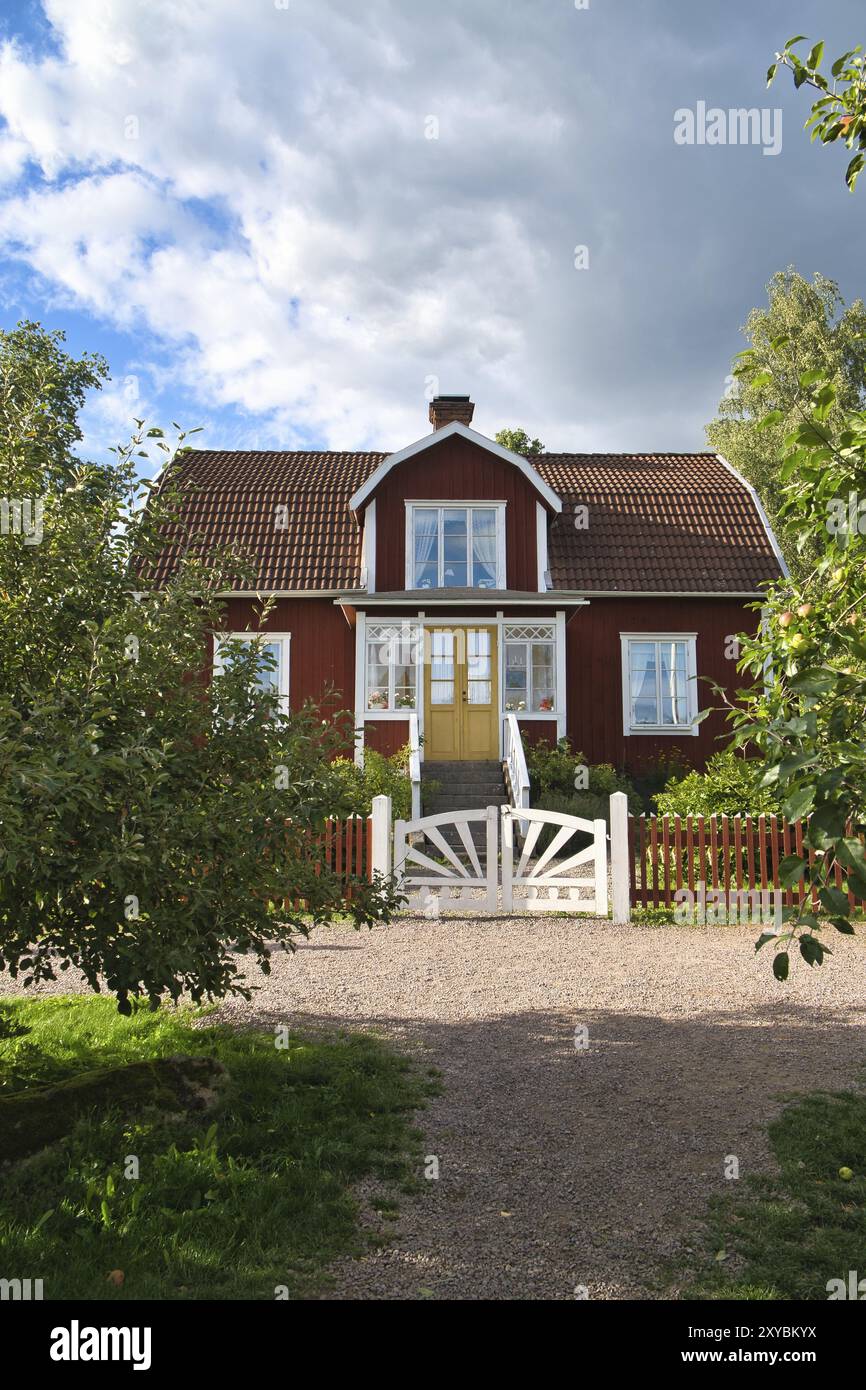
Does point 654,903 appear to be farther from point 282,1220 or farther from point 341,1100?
point 282,1220

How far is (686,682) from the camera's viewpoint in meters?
18.9

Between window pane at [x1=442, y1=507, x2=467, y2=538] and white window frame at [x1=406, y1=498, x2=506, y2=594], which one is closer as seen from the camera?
white window frame at [x1=406, y1=498, x2=506, y2=594]

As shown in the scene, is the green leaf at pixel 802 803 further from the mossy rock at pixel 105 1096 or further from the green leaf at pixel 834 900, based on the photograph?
the mossy rock at pixel 105 1096

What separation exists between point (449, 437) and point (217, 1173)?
53.6ft

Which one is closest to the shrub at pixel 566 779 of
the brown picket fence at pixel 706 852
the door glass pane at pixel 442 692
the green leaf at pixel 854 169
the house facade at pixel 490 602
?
the house facade at pixel 490 602

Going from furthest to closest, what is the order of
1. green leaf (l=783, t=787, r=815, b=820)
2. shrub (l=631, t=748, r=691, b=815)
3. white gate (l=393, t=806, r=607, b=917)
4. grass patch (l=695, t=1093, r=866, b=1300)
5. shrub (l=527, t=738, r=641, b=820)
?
shrub (l=631, t=748, r=691, b=815), shrub (l=527, t=738, r=641, b=820), white gate (l=393, t=806, r=607, b=917), grass patch (l=695, t=1093, r=866, b=1300), green leaf (l=783, t=787, r=815, b=820)

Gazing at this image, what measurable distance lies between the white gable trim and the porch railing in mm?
4566

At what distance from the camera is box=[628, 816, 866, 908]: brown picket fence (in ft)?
34.8

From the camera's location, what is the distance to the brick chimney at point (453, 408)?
20.8 metres

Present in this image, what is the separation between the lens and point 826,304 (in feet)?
96.7

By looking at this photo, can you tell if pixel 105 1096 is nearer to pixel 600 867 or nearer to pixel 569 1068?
pixel 569 1068

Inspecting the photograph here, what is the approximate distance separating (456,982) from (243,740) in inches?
166

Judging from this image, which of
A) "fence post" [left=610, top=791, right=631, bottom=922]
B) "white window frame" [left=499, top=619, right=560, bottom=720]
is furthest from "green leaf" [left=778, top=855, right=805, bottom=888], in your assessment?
"white window frame" [left=499, top=619, right=560, bottom=720]
